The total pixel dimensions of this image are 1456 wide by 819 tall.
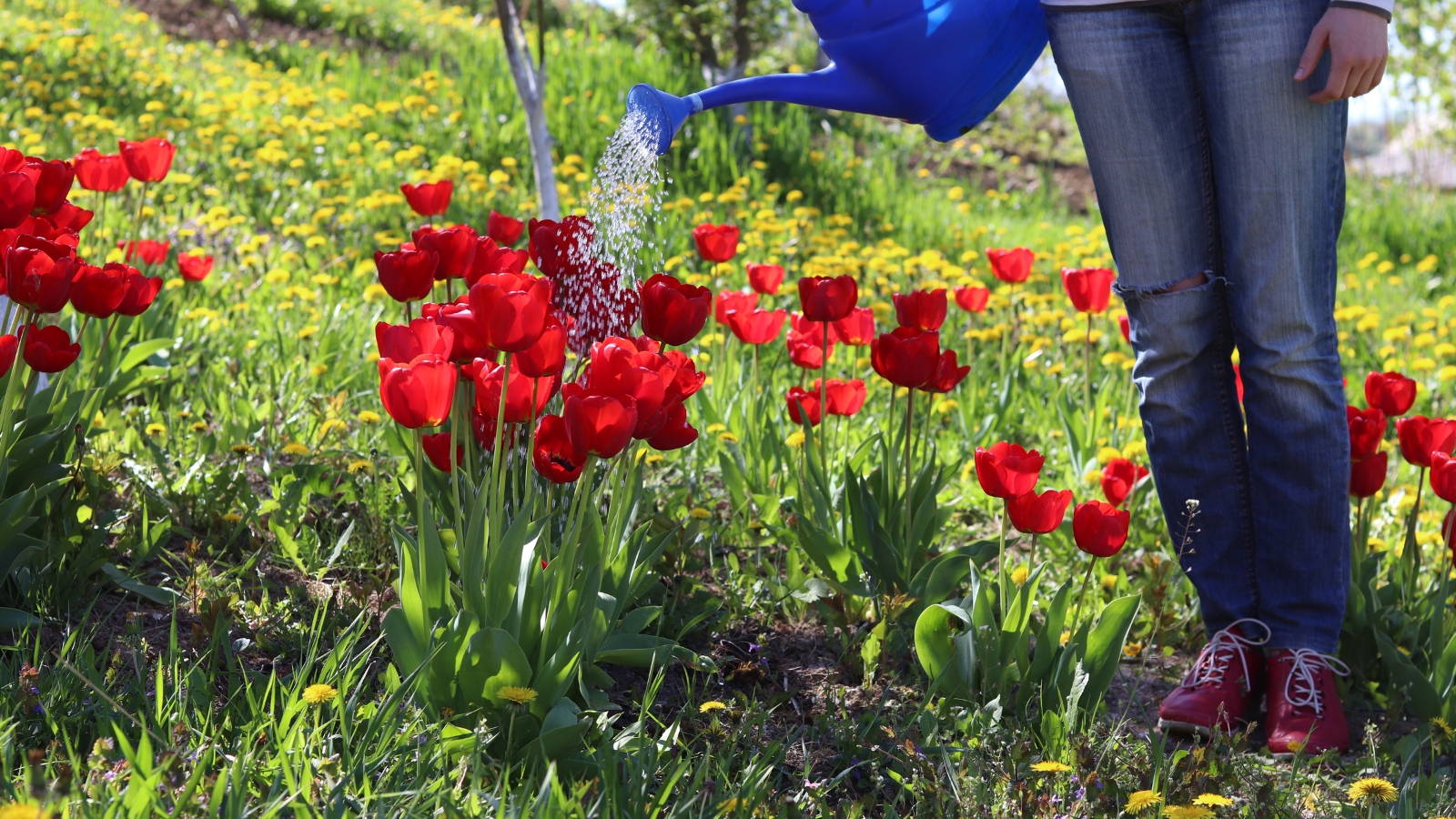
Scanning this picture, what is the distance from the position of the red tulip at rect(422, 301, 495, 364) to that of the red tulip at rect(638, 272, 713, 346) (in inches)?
10.8

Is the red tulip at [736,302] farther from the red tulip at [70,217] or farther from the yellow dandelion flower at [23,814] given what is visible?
the yellow dandelion flower at [23,814]

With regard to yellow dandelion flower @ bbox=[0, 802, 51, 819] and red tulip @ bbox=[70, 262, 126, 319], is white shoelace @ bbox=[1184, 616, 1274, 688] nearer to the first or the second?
yellow dandelion flower @ bbox=[0, 802, 51, 819]

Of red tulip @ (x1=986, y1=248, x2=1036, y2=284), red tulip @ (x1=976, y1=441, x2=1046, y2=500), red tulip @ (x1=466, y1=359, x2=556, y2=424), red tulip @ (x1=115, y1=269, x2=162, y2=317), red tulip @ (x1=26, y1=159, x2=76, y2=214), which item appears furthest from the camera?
red tulip @ (x1=986, y1=248, x2=1036, y2=284)

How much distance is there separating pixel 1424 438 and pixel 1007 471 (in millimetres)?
826

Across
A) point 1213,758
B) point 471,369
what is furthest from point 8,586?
point 1213,758

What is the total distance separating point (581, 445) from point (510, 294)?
0.18 meters

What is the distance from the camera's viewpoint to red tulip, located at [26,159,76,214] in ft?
5.81

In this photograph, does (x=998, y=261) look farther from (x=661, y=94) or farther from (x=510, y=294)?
(x=510, y=294)

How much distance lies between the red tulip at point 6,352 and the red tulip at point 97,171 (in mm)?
764

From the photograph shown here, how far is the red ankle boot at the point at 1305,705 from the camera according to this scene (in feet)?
5.73

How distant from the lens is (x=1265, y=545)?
1.80 metres

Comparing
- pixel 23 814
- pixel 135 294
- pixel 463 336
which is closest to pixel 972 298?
pixel 463 336

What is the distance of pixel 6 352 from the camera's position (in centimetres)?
146

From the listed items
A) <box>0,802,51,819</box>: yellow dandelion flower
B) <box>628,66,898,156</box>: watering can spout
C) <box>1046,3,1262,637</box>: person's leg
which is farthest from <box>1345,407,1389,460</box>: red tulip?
<box>0,802,51,819</box>: yellow dandelion flower
